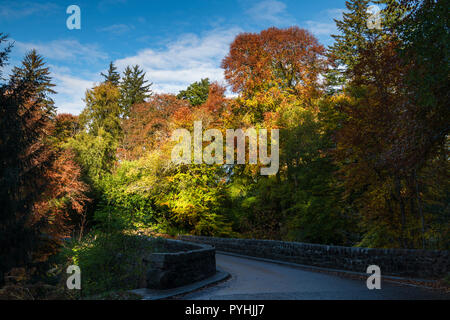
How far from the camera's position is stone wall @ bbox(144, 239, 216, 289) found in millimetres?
8031

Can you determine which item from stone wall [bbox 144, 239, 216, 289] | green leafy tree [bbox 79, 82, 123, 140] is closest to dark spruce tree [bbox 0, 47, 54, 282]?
stone wall [bbox 144, 239, 216, 289]

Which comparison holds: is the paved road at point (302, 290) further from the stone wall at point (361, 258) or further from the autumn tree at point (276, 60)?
the autumn tree at point (276, 60)

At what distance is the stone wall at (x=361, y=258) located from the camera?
9.17m

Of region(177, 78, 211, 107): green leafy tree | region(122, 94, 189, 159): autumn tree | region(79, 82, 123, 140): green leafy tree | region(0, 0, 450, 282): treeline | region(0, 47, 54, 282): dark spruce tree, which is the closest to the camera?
region(0, 47, 54, 282): dark spruce tree

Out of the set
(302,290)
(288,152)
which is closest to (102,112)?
(288,152)

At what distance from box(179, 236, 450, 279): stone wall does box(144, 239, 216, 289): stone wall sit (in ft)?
16.2

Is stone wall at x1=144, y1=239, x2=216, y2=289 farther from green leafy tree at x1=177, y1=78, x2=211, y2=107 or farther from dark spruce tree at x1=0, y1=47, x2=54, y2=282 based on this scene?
green leafy tree at x1=177, y1=78, x2=211, y2=107

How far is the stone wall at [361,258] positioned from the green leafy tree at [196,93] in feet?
118

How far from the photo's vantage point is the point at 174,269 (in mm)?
8352

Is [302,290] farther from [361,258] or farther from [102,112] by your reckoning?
[102,112]

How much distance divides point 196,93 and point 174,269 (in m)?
44.9

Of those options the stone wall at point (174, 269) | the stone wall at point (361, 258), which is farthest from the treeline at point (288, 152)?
the stone wall at point (174, 269)
